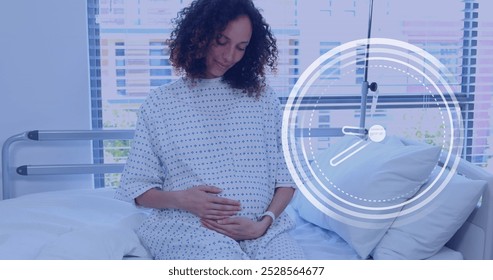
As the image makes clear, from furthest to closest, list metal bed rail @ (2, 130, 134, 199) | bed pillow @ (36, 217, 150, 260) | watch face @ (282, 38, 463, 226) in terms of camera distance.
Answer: metal bed rail @ (2, 130, 134, 199) < watch face @ (282, 38, 463, 226) < bed pillow @ (36, 217, 150, 260)

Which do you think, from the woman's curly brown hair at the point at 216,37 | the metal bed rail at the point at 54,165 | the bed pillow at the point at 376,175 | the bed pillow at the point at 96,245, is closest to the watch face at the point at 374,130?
the bed pillow at the point at 376,175

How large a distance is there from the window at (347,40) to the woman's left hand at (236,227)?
21 cm

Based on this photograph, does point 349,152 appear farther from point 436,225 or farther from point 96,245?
point 96,245

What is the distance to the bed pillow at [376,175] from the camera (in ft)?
3.81

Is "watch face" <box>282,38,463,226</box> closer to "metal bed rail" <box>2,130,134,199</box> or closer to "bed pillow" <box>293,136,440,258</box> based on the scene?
"bed pillow" <box>293,136,440,258</box>

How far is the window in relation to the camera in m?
1.11

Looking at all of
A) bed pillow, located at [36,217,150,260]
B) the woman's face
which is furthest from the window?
bed pillow, located at [36,217,150,260]

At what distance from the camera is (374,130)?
1197mm

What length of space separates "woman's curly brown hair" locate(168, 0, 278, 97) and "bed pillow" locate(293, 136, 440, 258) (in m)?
0.23

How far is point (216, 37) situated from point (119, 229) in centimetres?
43

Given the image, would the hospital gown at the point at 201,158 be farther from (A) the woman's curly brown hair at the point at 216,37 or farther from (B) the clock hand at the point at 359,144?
(B) the clock hand at the point at 359,144

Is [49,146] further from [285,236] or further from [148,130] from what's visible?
[285,236]
